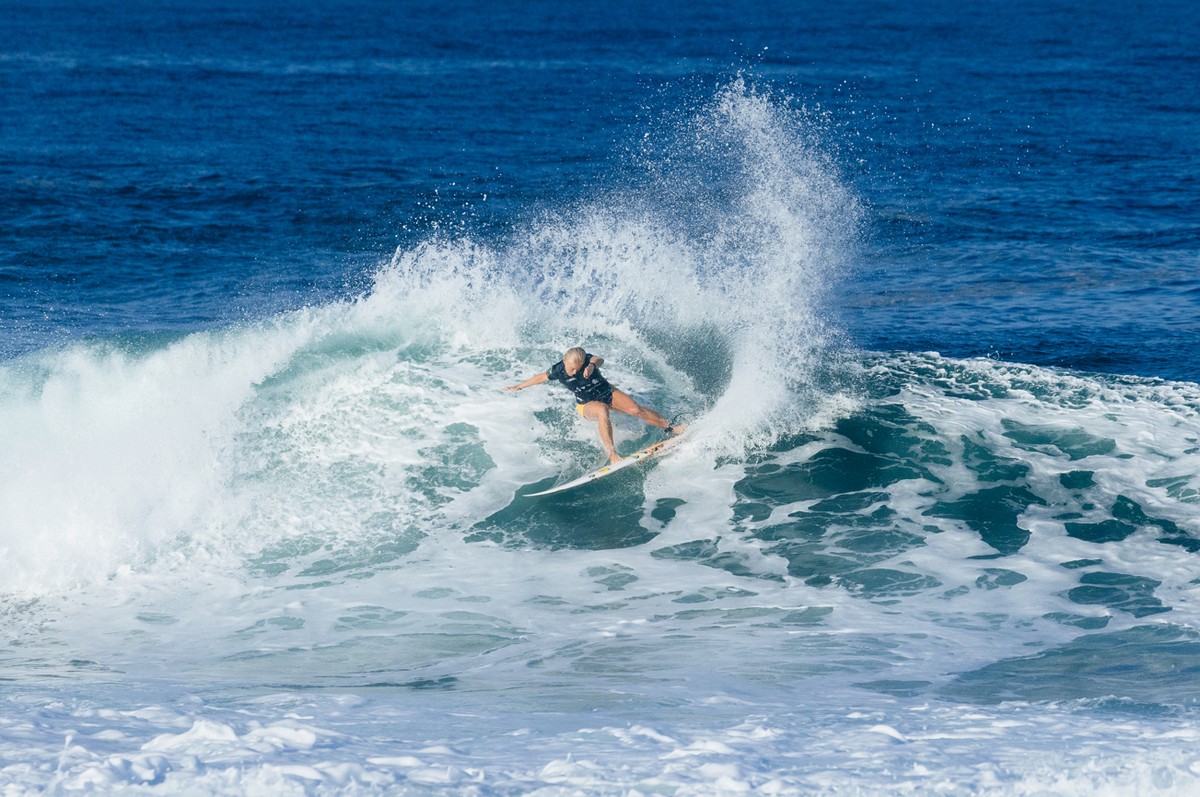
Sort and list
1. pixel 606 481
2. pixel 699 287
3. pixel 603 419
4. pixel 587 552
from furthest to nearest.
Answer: pixel 699 287 < pixel 603 419 < pixel 606 481 < pixel 587 552

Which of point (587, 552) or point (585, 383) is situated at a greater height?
point (585, 383)

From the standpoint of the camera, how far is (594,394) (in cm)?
1419

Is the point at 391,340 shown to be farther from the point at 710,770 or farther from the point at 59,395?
the point at 710,770

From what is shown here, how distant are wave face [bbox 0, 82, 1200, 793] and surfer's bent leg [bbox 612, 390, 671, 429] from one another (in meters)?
0.40

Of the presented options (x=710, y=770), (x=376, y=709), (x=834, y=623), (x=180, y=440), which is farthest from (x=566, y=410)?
(x=710, y=770)

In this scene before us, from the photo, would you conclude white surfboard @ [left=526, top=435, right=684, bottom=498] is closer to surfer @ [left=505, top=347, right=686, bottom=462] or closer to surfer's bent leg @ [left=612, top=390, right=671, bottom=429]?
surfer @ [left=505, top=347, right=686, bottom=462]

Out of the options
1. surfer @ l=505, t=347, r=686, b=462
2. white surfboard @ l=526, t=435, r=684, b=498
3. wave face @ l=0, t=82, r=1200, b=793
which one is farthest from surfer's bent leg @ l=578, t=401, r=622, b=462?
wave face @ l=0, t=82, r=1200, b=793

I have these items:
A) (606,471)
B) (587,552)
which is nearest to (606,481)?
(606,471)

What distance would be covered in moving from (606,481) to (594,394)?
3.49 ft

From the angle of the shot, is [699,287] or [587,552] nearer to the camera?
[587,552]

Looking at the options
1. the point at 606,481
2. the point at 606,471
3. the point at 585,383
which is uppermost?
the point at 585,383

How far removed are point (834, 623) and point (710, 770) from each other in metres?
3.78

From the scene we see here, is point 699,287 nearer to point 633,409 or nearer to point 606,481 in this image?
point 633,409

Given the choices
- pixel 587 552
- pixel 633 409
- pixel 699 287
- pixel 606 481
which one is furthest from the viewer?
pixel 699 287
